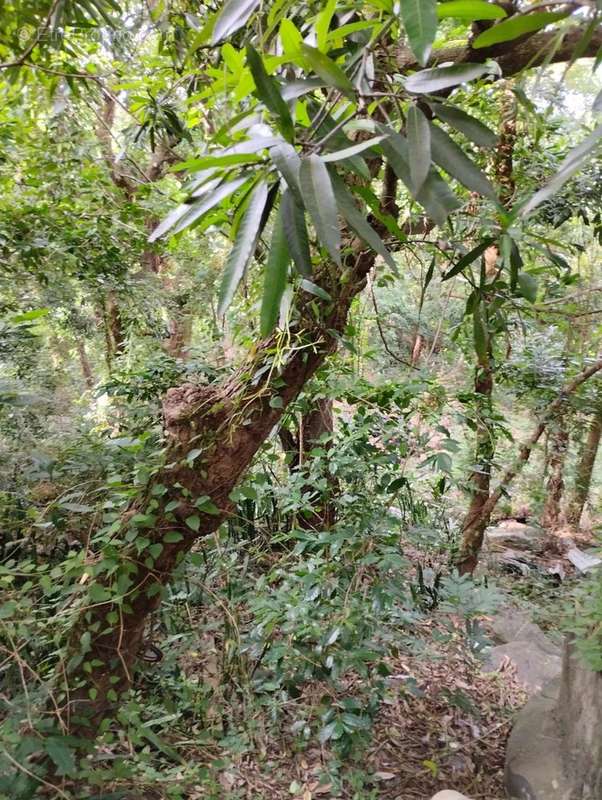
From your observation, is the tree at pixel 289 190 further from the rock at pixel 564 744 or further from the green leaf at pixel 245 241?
the rock at pixel 564 744

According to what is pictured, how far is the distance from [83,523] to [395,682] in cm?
161

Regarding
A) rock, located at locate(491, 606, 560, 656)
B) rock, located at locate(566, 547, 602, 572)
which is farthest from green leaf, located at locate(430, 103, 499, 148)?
rock, located at locate(566, 547, 602, 572)

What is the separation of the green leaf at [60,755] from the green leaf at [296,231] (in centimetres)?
110

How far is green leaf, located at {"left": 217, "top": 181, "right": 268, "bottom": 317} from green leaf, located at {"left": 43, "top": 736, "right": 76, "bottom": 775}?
1.01 metres

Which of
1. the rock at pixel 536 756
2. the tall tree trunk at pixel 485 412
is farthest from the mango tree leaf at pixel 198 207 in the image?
the rock at pixel 536 756

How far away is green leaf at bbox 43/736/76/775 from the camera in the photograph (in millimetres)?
1042

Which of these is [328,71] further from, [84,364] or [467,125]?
[84,364]

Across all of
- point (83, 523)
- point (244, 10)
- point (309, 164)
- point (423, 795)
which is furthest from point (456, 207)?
point (423, 795)

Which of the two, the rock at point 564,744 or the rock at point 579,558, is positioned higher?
the rock at point 564,744

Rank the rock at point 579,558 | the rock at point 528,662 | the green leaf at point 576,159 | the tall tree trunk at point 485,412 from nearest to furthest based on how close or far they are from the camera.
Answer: the green leaf at point 576,159
the tall tree trunk at point 485,412
the rock at point 528,662
the rock at point 579,558

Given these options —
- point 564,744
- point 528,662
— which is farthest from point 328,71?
point 528,662

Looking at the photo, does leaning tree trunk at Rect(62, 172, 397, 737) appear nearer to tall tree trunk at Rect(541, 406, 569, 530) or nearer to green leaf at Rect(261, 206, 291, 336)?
green leaf at Rect(261, 206, 291, 336)

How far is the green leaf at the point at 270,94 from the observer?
0.61 m

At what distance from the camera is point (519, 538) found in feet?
18.0
